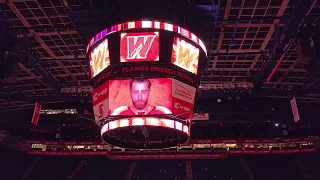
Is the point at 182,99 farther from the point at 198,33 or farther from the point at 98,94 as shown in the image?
the point at 198,33

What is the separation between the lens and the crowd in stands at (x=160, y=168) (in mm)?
23297

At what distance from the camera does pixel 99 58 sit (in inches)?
307

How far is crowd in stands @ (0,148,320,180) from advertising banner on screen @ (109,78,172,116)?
17.5 m

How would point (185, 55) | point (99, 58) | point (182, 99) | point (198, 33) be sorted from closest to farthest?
point (182, 99) → point (185, 55) → point (99, 58) → point (198, 33)

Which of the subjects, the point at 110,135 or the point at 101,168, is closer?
the point at 110,135

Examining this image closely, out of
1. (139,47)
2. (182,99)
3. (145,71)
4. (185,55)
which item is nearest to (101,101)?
(145,71)

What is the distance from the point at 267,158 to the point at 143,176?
10298mm

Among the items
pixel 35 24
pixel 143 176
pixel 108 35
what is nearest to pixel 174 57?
pixel 108 35

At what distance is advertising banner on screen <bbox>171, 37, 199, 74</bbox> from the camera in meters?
7.41

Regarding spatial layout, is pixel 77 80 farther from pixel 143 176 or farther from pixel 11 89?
pixel 143 176

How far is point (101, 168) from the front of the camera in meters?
25.1

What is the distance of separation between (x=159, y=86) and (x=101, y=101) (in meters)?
1.50

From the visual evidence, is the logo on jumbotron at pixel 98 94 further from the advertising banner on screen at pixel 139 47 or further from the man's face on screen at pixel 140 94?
the advertising banner on screen at pixel 139 47

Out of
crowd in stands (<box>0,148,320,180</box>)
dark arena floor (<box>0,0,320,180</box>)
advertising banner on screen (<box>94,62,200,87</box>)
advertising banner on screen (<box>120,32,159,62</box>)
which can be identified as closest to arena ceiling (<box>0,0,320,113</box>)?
dark arena floor (<box>0,0,320,180</box>)
